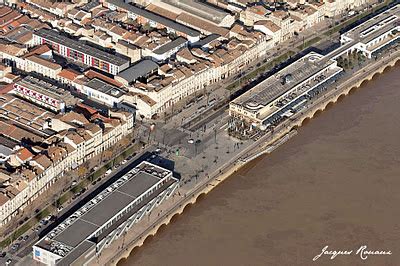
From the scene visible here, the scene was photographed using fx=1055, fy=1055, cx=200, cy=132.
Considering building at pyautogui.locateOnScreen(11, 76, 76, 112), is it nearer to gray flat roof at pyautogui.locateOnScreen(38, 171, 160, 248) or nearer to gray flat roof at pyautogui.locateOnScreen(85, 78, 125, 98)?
Result: gray flat roof at pyautogui.locateOnScreen(85, 78, 125, 98)

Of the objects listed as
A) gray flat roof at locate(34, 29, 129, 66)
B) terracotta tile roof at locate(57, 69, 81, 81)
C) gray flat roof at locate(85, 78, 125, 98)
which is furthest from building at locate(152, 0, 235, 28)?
terracotta tile roof at locate(57, 69, 81, 81)

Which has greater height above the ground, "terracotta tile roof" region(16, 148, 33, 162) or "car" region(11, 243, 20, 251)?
"terracotta tile roof" region(16, 148, 33, 162)

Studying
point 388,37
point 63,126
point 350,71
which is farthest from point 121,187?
point 388,37

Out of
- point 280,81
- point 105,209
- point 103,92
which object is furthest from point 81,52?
point 105,209

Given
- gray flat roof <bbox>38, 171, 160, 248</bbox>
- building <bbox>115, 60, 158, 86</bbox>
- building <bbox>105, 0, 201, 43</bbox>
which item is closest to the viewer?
gray flat roof <bbox>38, 171, 160, 248</bbox>

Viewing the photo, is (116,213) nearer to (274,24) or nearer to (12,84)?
Result: (12,84)

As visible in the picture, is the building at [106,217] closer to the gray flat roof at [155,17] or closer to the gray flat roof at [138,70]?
the gray flat roof at [138,70]

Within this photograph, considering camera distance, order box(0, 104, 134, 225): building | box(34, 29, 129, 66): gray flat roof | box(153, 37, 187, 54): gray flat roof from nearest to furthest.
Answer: box(0, 104, 134, 225): building → box(34, 29, 129, 66): gray flat roof → box(153, 37, 187, 54): gray flat roof

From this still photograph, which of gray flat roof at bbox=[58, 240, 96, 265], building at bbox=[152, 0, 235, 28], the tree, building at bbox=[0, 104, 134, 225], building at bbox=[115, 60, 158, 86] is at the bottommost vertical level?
the tree
